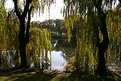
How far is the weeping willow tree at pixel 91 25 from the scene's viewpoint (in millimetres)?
5566

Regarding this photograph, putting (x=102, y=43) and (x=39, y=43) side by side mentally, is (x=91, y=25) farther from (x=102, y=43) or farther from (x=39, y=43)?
(x=39, y=43)

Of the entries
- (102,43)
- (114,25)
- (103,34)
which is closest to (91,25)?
(103,34)

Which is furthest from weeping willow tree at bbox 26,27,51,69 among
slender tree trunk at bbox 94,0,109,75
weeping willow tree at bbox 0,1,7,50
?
slender tree trunk at bbox 94,0,109,75

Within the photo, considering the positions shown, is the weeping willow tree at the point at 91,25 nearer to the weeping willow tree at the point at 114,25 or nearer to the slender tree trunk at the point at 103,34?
the slender tree trunk at the point at 103,34

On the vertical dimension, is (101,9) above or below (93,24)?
above

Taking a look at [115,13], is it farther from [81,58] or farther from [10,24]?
[10,24]

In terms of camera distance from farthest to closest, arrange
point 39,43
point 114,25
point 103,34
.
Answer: point 39,43 → point 114,25 → point 103,34

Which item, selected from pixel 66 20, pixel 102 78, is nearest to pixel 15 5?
pixel 66 20

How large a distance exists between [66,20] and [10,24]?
3062mm

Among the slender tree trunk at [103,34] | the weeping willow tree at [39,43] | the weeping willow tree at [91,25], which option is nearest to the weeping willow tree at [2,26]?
the weeping willow tree at [39,43]

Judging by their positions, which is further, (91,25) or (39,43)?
(39,43)

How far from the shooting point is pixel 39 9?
7648 millimetres

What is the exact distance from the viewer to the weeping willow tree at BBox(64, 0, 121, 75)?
557 centimetres

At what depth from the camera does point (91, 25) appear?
5727 mm
